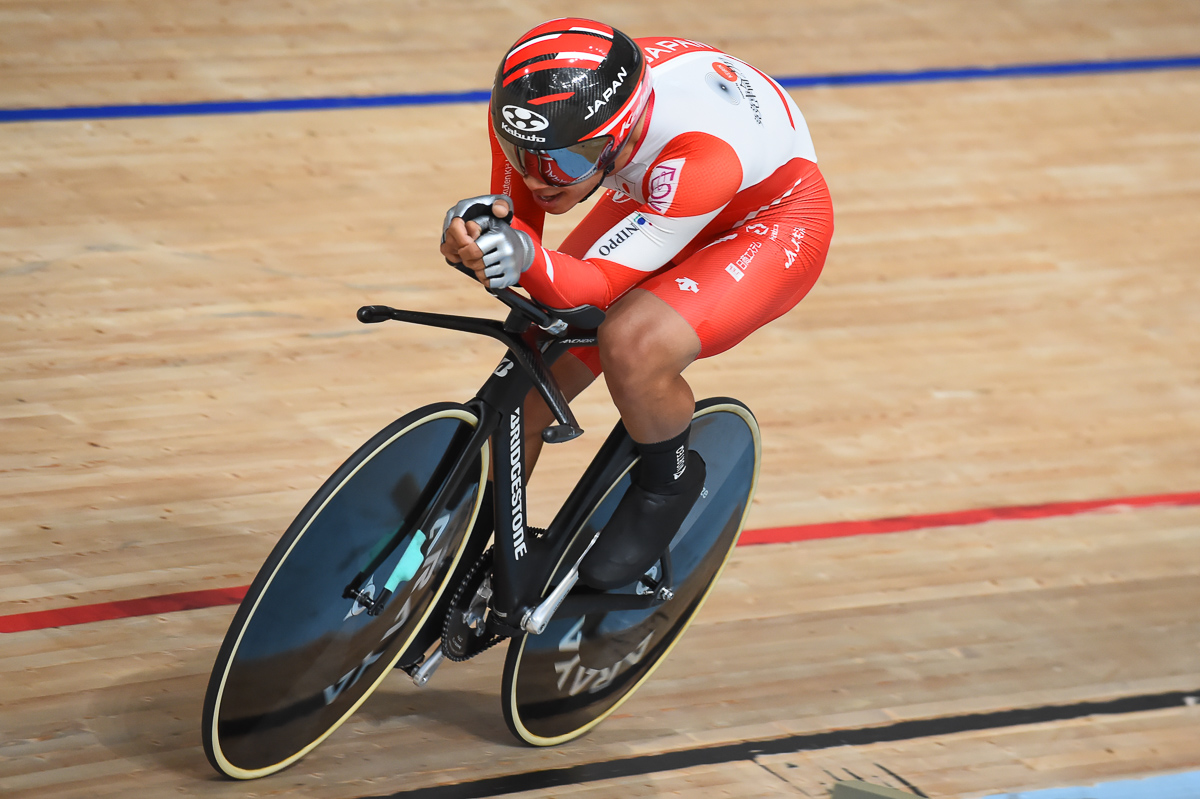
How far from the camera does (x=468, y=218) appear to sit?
1.70 metres

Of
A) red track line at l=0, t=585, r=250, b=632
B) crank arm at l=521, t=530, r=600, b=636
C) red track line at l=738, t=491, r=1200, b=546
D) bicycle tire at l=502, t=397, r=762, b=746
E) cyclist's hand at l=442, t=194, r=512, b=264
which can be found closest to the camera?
cyclist's hand at l=442, t=194, r=512, b=264

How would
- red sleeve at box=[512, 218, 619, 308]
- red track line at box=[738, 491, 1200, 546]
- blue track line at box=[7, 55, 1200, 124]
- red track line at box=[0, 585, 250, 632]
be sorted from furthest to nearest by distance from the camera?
blue track line at box=[7, 55, 1200, 124] → red track line at box=[738, 491, 1200, 546] → red track line at box=[0, 585, 250, 632] → red sleeve at box=[512, 218, 619, 308]

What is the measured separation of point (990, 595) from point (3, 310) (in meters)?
2.82

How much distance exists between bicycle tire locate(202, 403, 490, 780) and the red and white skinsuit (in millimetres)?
371

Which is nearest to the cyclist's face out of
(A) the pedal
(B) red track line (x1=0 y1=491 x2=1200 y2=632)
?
(A) the pedal

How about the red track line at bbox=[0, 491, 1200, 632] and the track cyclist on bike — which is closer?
the track cyclist on bike

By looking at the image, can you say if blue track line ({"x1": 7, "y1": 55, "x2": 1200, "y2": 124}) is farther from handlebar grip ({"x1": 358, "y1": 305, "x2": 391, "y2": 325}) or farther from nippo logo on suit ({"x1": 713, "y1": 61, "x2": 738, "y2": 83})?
handlebar grip ({"x1": 358, "y1": 305, "x2": 391, "y2": 325})

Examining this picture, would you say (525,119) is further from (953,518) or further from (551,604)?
(953,518)

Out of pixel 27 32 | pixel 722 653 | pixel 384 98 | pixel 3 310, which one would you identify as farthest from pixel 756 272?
pixel 27 32

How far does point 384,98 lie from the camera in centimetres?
477

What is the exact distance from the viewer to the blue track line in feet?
14.2

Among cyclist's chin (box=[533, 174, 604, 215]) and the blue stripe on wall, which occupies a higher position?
cyclist's chin (box=[533, 174, 604, 215])

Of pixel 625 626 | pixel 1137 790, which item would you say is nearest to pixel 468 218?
pixel 625 626

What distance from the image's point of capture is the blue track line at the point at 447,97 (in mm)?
4340
